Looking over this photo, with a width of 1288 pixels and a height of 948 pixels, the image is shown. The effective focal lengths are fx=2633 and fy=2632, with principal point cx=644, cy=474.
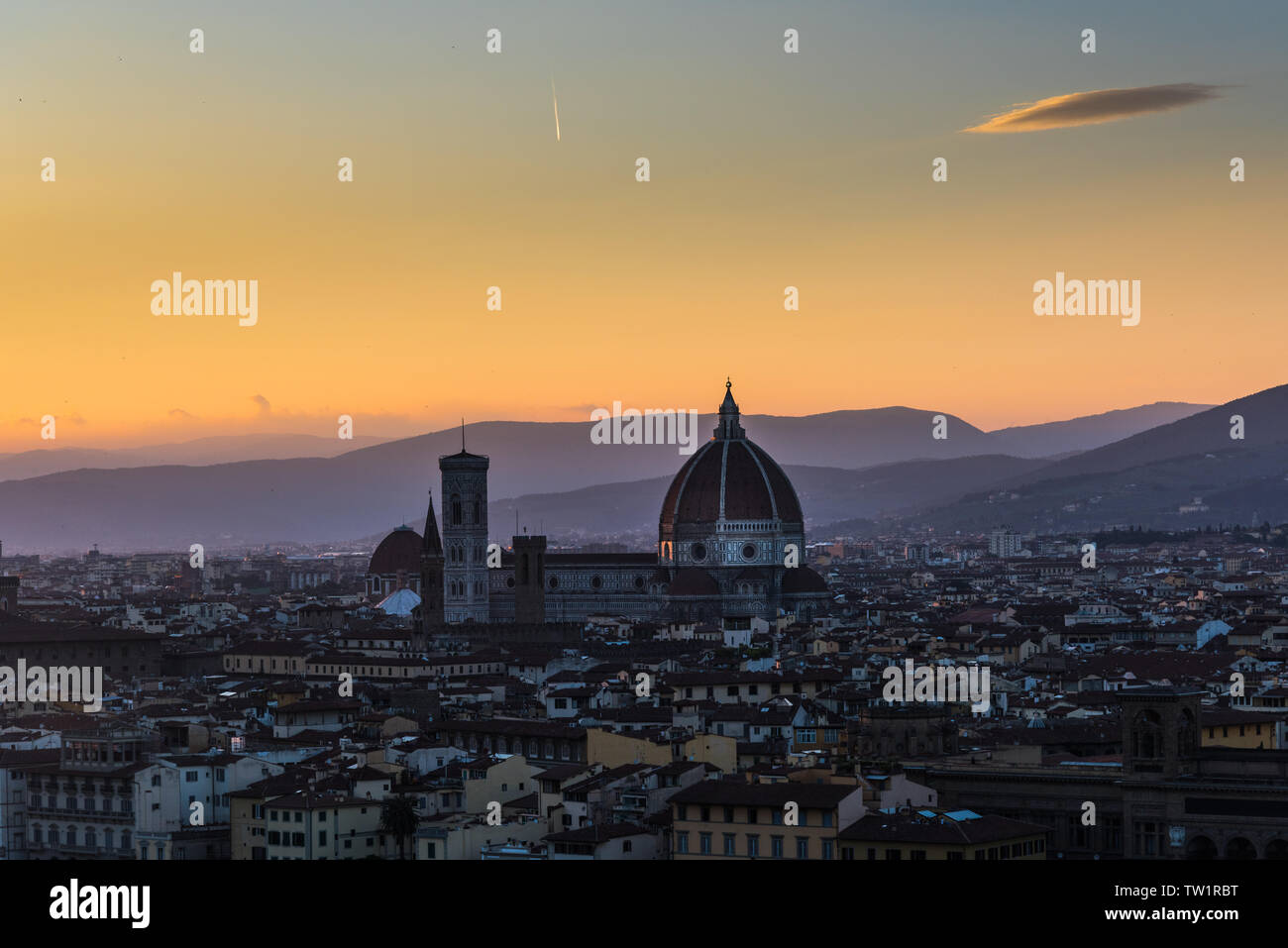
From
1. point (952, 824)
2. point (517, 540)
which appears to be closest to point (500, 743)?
point (952, 824)

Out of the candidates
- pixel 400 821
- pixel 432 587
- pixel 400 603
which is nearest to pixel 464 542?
pixel 432 587

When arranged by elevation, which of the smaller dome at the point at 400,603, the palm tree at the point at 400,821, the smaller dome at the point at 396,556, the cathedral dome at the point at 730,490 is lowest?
the palm tree at the point at 400,821

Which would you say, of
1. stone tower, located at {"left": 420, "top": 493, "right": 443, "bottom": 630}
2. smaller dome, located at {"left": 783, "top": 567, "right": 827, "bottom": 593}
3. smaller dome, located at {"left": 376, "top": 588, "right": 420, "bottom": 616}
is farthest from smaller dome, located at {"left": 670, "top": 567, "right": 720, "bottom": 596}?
smaller dome, located at {"left": 376, "top": 588, "right": 420, "bottom": 616}

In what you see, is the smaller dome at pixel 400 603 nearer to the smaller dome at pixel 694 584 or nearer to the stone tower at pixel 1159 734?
the smaller dome at pixel 694 584

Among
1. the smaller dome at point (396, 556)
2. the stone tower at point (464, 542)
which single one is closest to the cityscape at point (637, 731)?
the stone tower at point (464, 542)

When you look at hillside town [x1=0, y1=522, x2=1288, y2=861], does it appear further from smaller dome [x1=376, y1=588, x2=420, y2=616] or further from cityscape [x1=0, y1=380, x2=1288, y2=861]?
smaller dome [x1=376, y1=588, x2=420, y2=616]

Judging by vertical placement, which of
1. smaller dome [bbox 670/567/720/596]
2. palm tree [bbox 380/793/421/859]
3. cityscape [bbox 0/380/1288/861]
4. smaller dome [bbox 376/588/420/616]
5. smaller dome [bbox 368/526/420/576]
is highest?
smaller dome [bbox 368/526/420/576]

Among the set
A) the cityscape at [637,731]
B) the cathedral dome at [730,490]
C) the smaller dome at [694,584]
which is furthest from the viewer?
the cathedral dome at [730,490]
